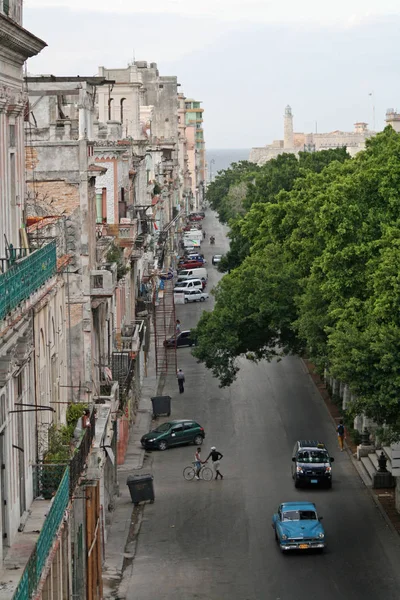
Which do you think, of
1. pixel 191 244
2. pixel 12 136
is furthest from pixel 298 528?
pixel 191 244

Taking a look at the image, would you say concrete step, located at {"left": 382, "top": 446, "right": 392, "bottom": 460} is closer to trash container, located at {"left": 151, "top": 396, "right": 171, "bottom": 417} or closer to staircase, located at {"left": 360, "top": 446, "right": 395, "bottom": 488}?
staircase, located at {"left": 360, "top": 446, "right": 395, "bottom": 488}

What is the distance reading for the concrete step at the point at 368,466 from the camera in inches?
1805

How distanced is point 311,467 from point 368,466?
3.54 m

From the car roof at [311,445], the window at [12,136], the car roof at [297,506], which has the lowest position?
the car roof at [311,445]

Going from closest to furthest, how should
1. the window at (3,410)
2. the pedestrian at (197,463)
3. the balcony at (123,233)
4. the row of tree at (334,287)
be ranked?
the window at (3,410)
the row of tree at (334,287)
the pedestrian at (197,463)
the balcony at (123,233)

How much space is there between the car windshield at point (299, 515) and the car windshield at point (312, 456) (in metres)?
6.93

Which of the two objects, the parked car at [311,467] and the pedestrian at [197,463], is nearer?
the parked car at [311,467]

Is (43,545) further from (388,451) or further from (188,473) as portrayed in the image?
(188,473)

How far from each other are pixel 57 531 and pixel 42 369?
183 inches

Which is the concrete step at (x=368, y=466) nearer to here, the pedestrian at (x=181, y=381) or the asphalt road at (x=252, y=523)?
the asphalt road at (x=252, y=523)

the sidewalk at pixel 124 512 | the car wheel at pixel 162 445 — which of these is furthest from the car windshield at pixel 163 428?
the sidewalk at pixel 124 512

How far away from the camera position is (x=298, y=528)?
3688cm

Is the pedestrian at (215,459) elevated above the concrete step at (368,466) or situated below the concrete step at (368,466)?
above

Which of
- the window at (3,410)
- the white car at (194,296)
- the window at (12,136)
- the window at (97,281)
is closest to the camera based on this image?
the window at (3,410)
